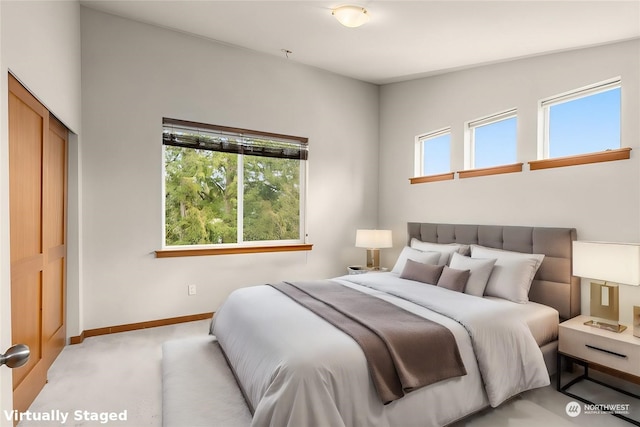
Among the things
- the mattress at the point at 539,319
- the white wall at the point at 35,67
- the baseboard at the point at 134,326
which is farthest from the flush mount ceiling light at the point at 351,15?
the baseboard at the point at 134,326

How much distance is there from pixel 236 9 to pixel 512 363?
3.46m

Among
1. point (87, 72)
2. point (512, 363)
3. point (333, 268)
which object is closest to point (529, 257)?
point (512, 363)

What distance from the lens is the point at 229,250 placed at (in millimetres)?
3963

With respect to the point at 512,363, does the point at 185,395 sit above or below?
below

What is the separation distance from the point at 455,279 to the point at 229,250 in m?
2.42

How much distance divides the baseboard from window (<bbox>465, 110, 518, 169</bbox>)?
346 centimetres

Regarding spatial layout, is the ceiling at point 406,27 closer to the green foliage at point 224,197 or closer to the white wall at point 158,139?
the white wall at point 158,139

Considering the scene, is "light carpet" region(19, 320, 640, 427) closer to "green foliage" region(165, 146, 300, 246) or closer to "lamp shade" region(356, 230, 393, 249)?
"green foliage" region(165, 146, 300, 246)

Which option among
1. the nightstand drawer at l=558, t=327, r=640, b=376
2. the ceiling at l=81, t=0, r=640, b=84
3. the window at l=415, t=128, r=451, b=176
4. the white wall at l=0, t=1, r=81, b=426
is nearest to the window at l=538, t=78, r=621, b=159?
the ceiling at l=81, t=0, r=640, b=84

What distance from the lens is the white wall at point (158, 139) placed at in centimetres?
336

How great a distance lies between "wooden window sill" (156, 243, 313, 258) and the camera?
365 centimetres

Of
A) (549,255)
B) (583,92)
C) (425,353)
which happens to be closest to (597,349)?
(549,255)

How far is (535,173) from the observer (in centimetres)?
314

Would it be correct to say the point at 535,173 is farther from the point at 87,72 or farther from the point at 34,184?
the point at 87,72
